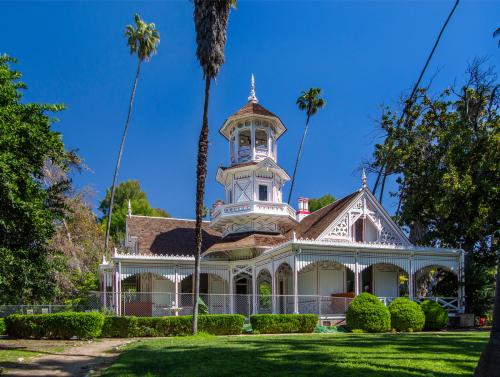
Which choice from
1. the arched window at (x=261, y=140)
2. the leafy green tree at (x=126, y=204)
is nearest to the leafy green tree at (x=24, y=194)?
the arched window at (x=261, y=140)

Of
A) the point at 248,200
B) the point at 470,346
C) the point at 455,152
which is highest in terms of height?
the point at 455,152

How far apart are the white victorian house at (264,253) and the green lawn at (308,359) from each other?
10.7m

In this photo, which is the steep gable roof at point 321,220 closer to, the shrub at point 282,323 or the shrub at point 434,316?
the shrub at point 282,323

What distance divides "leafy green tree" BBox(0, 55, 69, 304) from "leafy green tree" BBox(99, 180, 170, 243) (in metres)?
51.5

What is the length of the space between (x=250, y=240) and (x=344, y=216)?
5.69 metres

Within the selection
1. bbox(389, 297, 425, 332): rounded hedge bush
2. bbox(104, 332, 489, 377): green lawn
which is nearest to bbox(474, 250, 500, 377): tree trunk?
bbox(104, 332, 489, 377): green lawn

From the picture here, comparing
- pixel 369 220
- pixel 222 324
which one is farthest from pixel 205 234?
pixel 222 324

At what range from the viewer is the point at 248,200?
1345 inches

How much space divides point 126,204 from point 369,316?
56982mm

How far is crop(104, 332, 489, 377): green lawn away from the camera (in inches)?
413

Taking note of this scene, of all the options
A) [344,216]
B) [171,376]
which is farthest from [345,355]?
[344,216]

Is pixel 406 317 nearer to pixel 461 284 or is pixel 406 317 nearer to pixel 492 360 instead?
pixel 461 284

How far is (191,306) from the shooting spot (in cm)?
3023

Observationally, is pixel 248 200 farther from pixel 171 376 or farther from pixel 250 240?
pixel 171 376
